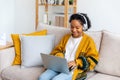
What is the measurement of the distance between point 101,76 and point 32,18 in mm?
2341

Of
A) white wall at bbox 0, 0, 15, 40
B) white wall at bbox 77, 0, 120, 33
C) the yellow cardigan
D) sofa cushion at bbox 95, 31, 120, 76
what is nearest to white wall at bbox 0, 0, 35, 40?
white wall at bbox 0, 0, 15, 40

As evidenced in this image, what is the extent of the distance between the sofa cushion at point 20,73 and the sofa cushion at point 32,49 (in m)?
0.08

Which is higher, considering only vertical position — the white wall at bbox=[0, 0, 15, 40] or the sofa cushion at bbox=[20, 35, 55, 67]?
the white wall at bbox=[0, 0, 15, 40]

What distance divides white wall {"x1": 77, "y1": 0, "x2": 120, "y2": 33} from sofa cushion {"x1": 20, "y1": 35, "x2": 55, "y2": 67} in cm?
129

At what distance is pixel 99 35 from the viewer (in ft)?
7.34

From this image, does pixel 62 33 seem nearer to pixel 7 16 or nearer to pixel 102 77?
pixel 102 77

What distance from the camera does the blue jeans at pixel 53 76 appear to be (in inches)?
75.4

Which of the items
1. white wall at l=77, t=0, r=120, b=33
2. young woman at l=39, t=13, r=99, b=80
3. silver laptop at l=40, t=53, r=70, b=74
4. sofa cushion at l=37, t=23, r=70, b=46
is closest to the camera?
silver laptop at l=40, t=53, r=70, b=74

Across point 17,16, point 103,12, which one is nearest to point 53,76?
point 103,12

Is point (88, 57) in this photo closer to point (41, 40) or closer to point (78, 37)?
point (78, 37)

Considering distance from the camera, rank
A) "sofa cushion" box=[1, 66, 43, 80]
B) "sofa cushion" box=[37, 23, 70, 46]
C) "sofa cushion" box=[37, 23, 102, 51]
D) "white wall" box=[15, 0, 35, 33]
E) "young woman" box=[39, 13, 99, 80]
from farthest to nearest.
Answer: "white wall" box=[15, 0, 35, 33]
"sofa cushion" box=[37, 23, 70, 46]
"sofa cushion" box=[37, 23, 102, 51]
"sofa cushion" box=[1, 66, 43, 80]
"young woman" box=[39, 13, 99, 80]

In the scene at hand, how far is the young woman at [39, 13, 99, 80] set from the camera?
2.00m

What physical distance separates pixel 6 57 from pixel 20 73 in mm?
285

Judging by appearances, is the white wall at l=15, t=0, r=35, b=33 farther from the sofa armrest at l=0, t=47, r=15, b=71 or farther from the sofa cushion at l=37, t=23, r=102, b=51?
the sofa armrest at l=0, t=47, r=15, b=71
